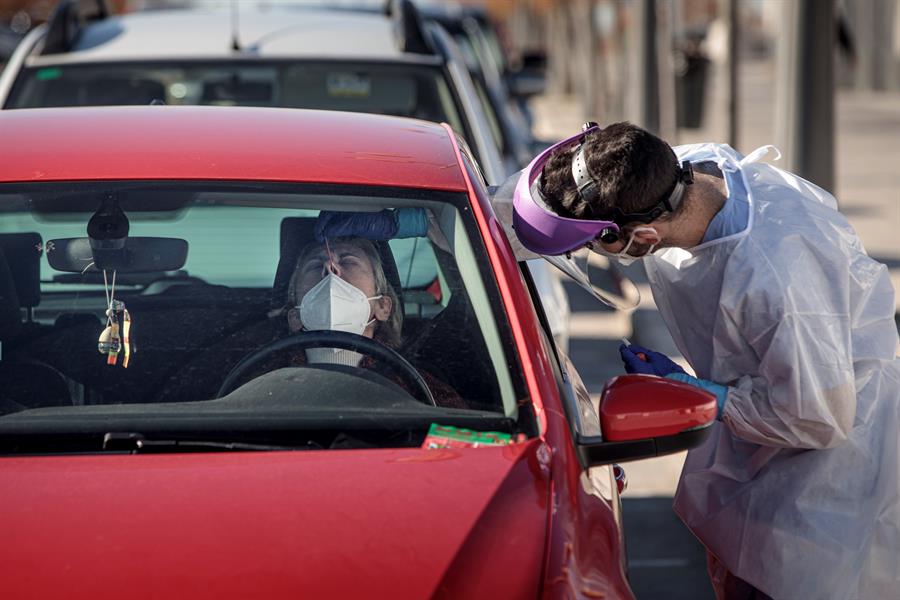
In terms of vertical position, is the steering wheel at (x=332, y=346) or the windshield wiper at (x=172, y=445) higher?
the steering wheel at (x=332, y=346)

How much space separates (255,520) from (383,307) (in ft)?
2.79

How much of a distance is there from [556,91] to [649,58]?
26.8 metres

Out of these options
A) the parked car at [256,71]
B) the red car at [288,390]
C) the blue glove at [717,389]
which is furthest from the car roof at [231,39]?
the blue glove at [717,389]

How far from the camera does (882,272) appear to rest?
11.1 ft

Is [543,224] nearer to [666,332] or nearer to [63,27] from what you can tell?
[63,27]

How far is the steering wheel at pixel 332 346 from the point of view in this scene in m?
2.95

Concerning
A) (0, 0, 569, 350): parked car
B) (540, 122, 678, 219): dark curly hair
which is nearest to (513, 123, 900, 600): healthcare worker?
(540, 122, 678, 219): dark curly hair

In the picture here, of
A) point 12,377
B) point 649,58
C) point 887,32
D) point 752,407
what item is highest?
point 12,377

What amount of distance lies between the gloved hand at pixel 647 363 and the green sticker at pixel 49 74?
10.4ft

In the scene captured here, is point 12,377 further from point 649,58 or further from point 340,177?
point 649,58

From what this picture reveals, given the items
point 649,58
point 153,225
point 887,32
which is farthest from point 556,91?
point 153,225

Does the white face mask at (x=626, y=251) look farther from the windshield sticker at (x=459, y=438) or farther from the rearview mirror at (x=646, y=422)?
the windshield sticker at (x=459, y=438)

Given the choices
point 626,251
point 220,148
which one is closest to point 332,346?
point 220,148

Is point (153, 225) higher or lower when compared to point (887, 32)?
higher
